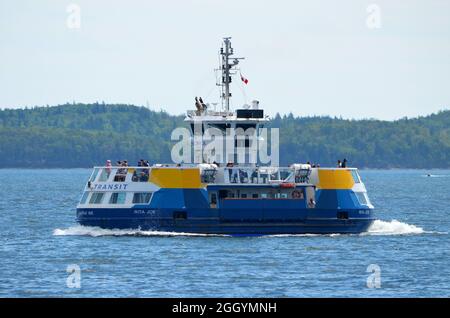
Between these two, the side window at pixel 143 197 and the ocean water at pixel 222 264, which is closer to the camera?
the ocean water at pixel 222 264

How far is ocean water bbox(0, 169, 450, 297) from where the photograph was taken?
42503 millimetres

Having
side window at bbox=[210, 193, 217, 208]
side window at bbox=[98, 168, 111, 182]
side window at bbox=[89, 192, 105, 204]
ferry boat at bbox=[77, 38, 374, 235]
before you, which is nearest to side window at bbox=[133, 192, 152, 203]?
ferry boat at bbox=[77, 38, 374, 235]

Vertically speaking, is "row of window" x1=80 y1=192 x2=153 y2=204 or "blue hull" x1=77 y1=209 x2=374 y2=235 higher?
"row of window" x1=80 y1=192 x2=153 y2=204

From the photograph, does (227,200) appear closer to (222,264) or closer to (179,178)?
(179,178)

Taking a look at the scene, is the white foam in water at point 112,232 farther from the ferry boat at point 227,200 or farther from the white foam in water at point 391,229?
the white foam in water at point 391,229

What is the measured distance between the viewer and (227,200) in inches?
2211

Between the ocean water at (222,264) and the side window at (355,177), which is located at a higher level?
the side window at (355,177)

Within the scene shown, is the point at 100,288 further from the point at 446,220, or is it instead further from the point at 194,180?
the point at 446,220

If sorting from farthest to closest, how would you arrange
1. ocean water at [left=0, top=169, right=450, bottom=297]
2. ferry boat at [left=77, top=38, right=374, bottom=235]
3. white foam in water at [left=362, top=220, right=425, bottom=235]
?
white foam in water at [left=362, top=220, right=425, bottom=235] → ferry boat at [left=77, top=38, right=374, bottom=235] → ocean water at [left=0, top=169, right=450, bottom=297]

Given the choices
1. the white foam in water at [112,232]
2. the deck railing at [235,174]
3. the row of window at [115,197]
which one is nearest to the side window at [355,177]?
the deck railing at [235,174]

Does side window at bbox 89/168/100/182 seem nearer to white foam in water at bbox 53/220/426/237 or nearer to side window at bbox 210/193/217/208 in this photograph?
white foam in water at bbox 53/220/426/237

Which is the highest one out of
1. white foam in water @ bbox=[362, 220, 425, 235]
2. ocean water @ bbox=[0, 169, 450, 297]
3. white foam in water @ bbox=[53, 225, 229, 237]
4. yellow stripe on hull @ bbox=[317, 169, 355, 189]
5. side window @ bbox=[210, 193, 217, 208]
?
yellow stripe on hull @ bbox=[317, 169, 355, 189]

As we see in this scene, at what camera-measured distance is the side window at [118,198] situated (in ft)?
186

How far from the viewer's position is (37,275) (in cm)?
4625
